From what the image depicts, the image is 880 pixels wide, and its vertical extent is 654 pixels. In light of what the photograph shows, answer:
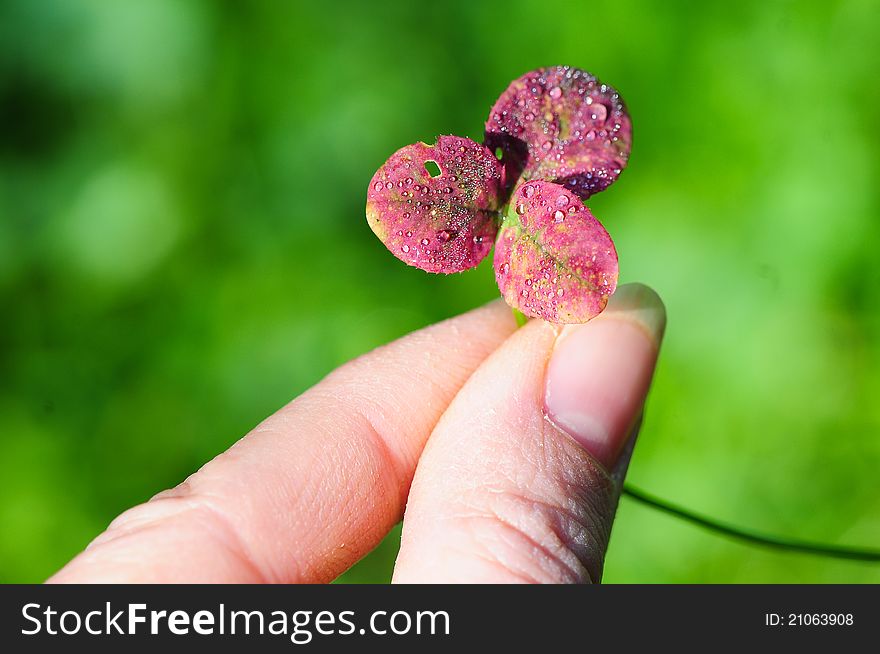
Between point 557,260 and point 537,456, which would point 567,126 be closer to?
point 557,260

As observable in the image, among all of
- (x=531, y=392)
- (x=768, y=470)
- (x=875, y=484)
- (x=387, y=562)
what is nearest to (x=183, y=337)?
(x=387, y=562)

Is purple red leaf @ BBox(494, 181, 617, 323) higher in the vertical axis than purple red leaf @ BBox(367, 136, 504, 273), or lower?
lower

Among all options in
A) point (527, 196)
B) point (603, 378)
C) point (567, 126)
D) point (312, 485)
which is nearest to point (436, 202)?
point (527, 196)

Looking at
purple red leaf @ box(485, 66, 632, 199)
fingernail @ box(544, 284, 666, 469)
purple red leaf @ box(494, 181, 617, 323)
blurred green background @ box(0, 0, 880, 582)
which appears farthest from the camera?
blurred green background @ box(0, 0, 880, 582)

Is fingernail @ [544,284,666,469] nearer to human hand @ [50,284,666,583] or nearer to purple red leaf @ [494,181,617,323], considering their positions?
human hand @ [50,284,666,583]

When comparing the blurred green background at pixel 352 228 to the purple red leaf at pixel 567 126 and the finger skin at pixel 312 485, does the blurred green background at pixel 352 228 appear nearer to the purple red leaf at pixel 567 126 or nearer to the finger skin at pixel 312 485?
the finger skin at pixel 312 485

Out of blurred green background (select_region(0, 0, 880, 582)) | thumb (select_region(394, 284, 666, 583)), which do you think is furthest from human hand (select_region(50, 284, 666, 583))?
blurred green background (select_region(0, 0, 880, 582))
